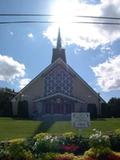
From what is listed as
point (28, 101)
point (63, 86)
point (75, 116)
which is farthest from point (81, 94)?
point (75, 116)

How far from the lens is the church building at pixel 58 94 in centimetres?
5669

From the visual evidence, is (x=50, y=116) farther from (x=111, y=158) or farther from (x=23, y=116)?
(x=111, y=158)

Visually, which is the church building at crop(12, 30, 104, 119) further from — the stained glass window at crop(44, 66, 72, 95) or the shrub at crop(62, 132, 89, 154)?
the shrub at crop(62, 132, 89, 154)

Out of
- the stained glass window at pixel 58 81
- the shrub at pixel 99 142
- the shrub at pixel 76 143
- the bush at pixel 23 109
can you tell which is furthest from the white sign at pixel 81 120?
the stained glass window at pixel 58 81

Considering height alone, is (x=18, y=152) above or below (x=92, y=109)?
below

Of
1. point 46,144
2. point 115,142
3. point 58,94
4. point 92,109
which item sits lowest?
point 46,144

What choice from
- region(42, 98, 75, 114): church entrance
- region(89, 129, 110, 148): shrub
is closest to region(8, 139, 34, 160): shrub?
region(89, 129, 110, 148): shrub

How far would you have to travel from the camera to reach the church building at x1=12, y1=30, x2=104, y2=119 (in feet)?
186

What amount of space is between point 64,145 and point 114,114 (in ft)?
132

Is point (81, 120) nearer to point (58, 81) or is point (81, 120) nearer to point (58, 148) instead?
point (58, 148)

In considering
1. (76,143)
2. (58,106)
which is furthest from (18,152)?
(58,106)

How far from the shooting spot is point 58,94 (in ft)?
186

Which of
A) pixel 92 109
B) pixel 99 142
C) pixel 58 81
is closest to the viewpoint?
pixel 99 142

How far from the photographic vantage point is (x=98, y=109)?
57.9 metres
